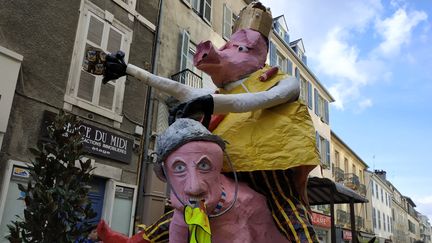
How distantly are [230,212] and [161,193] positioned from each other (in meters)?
7.87

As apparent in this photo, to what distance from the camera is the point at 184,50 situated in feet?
38.5

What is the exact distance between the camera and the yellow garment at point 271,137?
2.27 metres

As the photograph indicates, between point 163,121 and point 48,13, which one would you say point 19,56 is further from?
point 163,121

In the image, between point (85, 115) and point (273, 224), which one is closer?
point (273, 224)

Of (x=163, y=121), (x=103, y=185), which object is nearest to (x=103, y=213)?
(x=103, y=185)

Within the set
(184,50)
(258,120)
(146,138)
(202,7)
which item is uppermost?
(202,7)

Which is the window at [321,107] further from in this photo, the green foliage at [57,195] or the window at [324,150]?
the green foliage at [57,195]

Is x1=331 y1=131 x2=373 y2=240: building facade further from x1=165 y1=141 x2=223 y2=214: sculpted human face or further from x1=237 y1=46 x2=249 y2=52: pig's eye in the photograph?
x1=165 y1=141 x2=223 y2=214: sculpted human face

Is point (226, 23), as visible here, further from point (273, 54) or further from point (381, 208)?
point (381, 208)

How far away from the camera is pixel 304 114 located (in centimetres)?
245

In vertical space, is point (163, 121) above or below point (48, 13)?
below

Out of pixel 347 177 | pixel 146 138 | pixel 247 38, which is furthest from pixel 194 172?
pixel 347 177

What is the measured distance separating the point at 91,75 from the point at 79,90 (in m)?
0.50

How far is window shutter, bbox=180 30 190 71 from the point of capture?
456 inches
